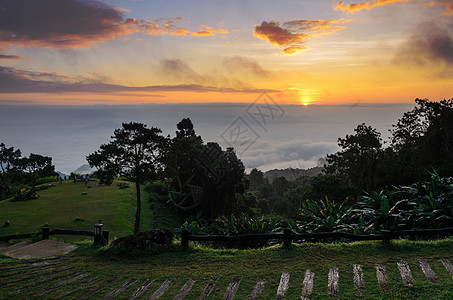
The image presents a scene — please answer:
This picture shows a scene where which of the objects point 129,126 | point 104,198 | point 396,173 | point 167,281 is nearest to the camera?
point 167,281

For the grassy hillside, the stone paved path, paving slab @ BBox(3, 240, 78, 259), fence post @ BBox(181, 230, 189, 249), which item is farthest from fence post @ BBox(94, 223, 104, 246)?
the grassy hillside

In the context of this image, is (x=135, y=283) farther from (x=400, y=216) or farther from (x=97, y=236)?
(x=400, y=216)

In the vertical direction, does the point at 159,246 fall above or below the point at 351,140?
below

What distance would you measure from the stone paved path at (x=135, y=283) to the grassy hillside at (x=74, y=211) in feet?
39.8

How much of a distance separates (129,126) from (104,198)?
35.5ft

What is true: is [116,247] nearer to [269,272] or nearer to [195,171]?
[269,272]

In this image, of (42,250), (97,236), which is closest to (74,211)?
(42,250)

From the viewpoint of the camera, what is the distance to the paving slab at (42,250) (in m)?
10.1

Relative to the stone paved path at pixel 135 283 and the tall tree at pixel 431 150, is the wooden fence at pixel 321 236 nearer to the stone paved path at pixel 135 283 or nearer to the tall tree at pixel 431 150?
the stone paved path at pixel 135 283

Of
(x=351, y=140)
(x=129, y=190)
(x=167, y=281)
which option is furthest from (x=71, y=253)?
(x=351, y=140)

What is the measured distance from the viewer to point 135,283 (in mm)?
7027

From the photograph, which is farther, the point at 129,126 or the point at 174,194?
the point at 174,194

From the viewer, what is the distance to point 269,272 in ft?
24.2

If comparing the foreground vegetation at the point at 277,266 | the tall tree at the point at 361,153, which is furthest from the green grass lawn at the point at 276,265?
the tall tree at the point at 361,153
